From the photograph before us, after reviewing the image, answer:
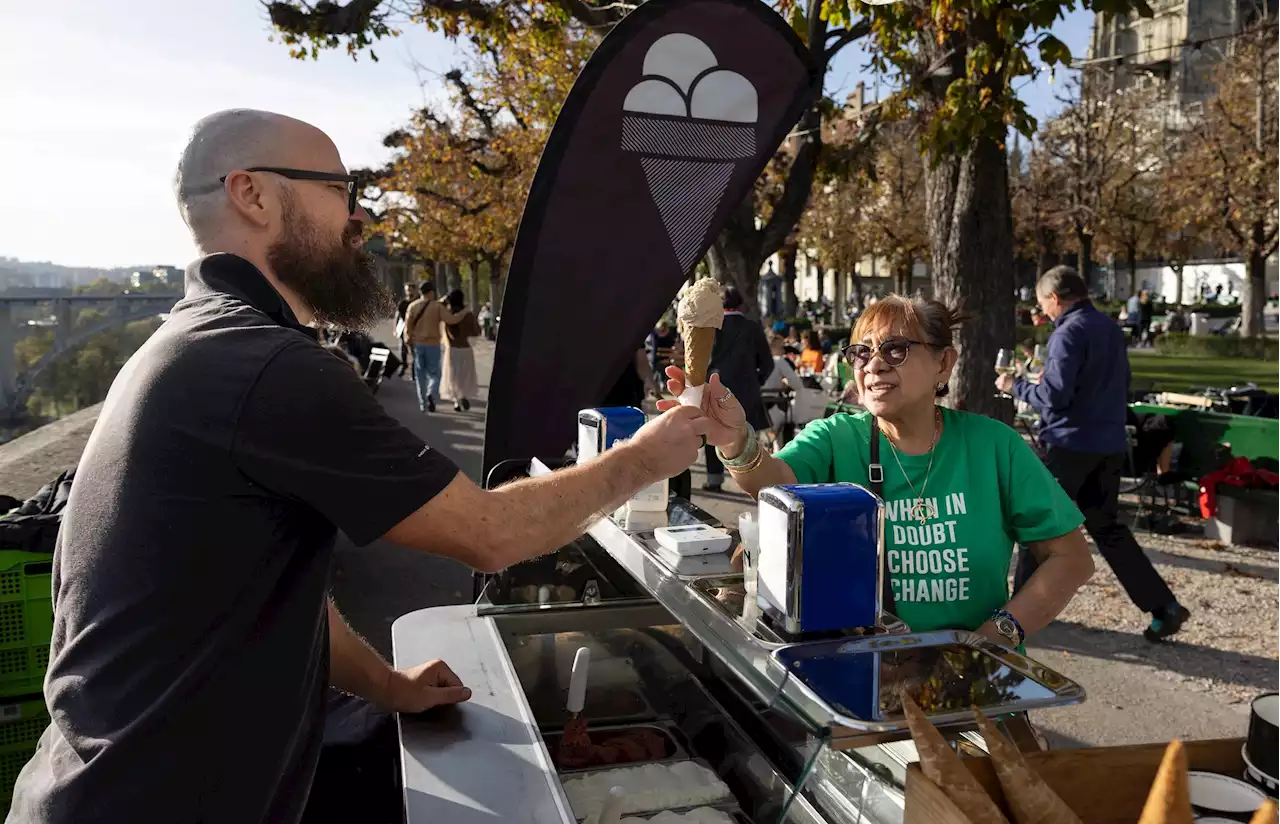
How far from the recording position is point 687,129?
13.7ft

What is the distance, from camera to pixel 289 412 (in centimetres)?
152

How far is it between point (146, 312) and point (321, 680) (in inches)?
686

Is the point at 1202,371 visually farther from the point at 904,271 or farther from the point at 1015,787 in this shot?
the point at 1015,787

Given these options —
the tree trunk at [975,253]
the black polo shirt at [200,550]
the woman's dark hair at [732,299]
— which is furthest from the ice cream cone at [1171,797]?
the woman's dark hair at [732,299]

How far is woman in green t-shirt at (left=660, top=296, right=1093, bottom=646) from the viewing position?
2492 mm

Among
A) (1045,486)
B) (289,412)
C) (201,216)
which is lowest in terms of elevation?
(1045,486)

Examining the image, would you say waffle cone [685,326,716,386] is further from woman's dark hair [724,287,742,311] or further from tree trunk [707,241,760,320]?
tree trunk [707,241,760,320]

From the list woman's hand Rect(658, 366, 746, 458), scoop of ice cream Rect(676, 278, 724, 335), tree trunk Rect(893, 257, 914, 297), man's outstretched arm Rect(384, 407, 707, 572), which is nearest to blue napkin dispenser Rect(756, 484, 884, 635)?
man's outstretched arm Rect(384, 407, 707, 572)

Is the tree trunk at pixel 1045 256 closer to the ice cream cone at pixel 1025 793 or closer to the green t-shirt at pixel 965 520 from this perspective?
the green t-shirt at pixel 965 520

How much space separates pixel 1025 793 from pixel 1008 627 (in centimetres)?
123

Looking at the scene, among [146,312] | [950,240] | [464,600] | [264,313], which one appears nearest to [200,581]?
[264,313]

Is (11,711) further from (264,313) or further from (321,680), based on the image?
(264,313)

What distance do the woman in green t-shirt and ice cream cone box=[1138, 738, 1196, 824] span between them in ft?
4.06

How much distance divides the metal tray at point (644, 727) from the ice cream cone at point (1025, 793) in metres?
1.22
